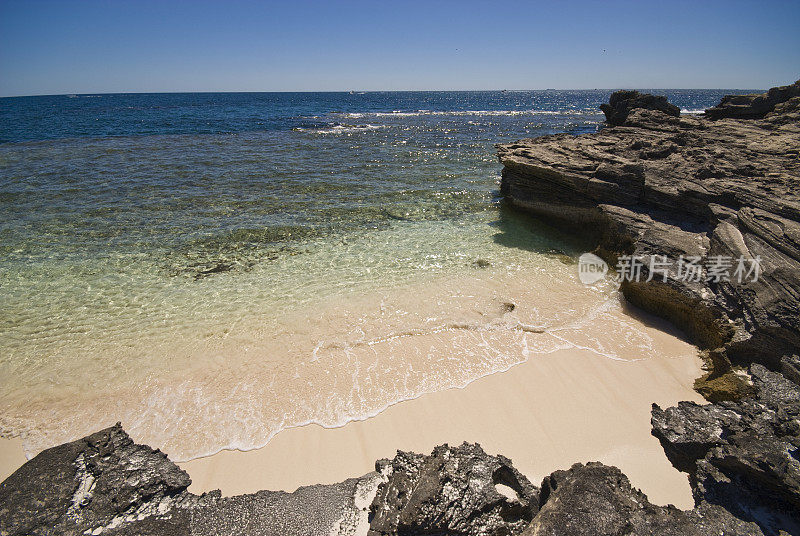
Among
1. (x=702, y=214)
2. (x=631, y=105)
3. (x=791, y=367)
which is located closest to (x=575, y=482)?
(x=791, y=367)

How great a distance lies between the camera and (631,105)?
2500cm

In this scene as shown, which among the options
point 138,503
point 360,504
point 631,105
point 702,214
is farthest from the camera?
point 631,105

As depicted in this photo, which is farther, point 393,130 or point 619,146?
point 393,130

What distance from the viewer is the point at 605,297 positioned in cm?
782

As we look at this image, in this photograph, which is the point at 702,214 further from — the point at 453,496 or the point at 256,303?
the point at 256,303

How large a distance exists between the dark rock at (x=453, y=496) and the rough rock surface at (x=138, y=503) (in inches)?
13.9

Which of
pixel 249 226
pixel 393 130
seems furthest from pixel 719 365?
pixel 393 130

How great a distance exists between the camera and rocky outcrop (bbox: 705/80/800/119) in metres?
15.5

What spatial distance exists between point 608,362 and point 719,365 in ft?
5.01

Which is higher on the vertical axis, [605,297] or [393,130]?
[393,130]

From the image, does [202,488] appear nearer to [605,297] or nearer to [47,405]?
[47,405]

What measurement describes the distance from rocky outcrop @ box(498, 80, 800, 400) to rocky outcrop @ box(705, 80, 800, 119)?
8.28ft

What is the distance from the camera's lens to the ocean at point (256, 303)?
5.27 metres

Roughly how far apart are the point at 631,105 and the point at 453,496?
97.0ft
